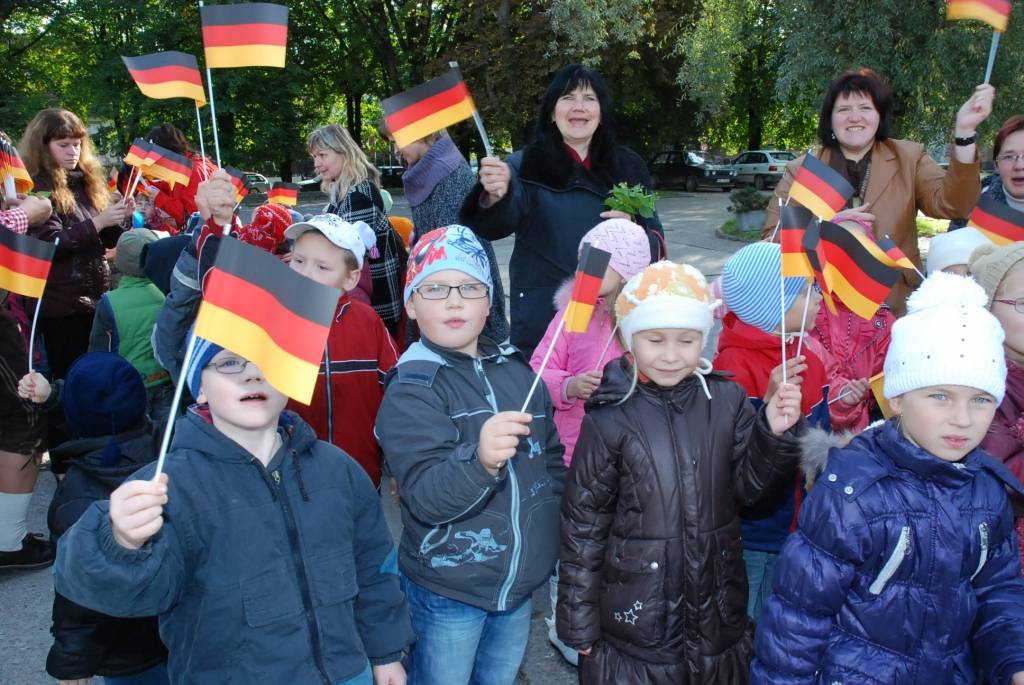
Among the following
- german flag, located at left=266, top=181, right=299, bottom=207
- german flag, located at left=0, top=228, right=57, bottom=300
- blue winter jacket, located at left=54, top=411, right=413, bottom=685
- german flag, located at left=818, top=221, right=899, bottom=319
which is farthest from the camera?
german flag, located at left=266, top=181, right=299, bottom=207

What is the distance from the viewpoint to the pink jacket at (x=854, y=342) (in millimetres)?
3090

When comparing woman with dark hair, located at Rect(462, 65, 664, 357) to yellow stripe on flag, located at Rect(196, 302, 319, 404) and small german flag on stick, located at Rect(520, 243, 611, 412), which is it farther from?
yellow stripe on flag, located at Rect(196, 302, 319, 404)

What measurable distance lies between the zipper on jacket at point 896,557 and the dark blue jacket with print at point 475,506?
0.90 m

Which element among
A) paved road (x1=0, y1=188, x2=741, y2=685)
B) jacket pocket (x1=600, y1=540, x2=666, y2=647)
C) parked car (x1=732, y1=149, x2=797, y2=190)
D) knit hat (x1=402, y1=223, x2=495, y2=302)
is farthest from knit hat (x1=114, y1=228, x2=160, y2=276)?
parked car (x1=732, y1=149, x2=797, y2=190)

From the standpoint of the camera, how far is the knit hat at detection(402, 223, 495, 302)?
2535 millimetres

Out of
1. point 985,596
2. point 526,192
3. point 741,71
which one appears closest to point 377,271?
point 526,192

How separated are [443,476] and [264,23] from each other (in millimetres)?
1987

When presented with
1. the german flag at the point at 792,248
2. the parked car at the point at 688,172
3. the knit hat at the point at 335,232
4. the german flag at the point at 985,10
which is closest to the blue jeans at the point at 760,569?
the german flag at the point at 792,248

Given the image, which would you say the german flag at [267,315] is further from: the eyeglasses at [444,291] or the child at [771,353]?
the child at [771,353]

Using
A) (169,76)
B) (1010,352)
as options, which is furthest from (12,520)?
(1010,352)

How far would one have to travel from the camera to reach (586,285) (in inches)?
102

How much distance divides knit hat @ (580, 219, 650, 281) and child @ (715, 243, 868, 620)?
34 cm

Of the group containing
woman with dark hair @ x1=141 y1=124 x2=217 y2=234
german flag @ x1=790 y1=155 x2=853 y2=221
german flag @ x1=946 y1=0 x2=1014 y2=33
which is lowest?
woman with dark hair @ x1=141 y1=124 x2=217 y2=234

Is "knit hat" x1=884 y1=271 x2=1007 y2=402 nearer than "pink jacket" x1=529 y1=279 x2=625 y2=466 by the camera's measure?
Yes
